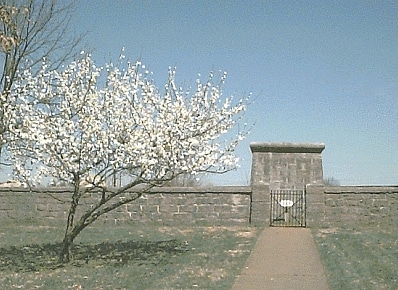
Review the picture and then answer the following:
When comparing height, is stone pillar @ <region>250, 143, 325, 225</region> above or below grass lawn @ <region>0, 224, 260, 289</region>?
above

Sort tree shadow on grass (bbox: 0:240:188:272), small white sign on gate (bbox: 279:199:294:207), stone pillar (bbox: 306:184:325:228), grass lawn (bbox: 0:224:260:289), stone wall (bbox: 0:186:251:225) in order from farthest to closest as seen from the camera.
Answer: small white sign on gate (bbox: 279:199:294:207), stone wall (bbox: 0:186:251:225), stone pillar (bbox: 306:184:325:228), tree shadow on grass (bbox: 0:240:188:272), grass lawn (bbox: 0:224:260:289)

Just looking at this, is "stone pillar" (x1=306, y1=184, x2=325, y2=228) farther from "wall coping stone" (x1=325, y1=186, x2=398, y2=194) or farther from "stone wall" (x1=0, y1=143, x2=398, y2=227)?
"wall coping stone" (x1=325, y1=186, x2=398, y2=194)

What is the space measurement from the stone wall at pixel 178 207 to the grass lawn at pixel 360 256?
7.93 feet

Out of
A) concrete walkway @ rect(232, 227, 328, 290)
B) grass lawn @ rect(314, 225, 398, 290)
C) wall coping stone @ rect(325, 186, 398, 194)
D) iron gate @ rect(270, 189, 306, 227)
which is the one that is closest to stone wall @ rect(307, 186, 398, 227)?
wall coping stone @ rect(325, 186, 398, 194)

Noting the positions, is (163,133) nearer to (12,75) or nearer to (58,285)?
(58,285)

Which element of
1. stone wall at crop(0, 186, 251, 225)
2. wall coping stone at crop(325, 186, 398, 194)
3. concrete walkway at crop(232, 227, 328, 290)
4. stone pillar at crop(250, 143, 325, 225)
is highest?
stone pillar at crop(250, 143, 325, 225)

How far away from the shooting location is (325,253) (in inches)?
427

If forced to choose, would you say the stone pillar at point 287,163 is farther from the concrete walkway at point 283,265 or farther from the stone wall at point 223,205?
the concrete walkway at point 283,265

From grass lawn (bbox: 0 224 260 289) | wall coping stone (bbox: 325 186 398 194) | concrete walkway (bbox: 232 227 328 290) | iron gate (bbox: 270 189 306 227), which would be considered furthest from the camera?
iron gate (bbox: 270 189 306 227)

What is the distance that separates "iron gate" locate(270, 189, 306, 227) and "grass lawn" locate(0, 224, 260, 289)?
4.61ft

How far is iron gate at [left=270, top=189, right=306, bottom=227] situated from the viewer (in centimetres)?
1587

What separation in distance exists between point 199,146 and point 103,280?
3321 millimetres

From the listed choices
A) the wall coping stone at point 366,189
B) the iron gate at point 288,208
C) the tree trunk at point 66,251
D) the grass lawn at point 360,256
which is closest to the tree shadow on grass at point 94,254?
the tree trunk at point 66,251

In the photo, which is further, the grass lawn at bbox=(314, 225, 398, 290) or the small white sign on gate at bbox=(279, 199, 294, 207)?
the small white sign on gate at bbox=(279, 199, 294, 207)
